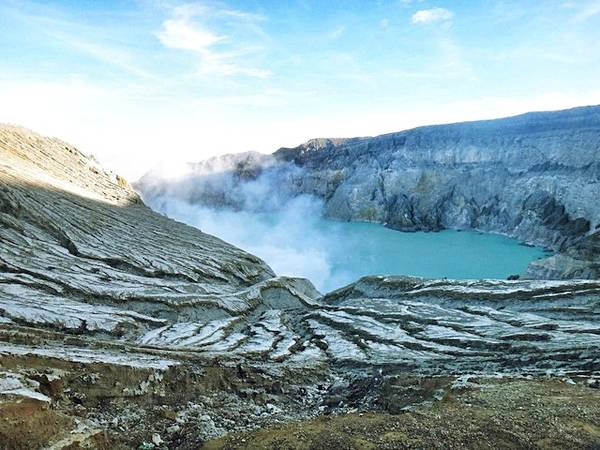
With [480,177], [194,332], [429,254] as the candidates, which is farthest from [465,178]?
[194,332]

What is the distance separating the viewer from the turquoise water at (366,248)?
7612 cm

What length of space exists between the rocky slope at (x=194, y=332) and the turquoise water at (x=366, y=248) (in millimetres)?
34274

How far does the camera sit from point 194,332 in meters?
22.8

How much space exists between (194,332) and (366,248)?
75237 millimetres

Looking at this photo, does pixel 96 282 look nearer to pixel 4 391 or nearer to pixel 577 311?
pixel 4 391

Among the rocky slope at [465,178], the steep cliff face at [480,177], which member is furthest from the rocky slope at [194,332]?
the steep cliff face at [480,177]

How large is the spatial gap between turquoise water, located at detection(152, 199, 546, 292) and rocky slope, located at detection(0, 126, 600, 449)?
3427 centimetres

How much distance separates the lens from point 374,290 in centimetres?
4328

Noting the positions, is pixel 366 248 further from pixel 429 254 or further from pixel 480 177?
pixel 480 177

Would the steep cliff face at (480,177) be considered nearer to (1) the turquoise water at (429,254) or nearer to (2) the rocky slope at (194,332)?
(1) the turquoise water at (429,254)

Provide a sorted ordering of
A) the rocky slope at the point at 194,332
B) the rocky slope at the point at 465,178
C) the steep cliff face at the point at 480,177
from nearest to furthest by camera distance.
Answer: the rocky slope at the point at 194,332, the rocky slope at the point at 465,178, the steep cliff face at the point at 480,177

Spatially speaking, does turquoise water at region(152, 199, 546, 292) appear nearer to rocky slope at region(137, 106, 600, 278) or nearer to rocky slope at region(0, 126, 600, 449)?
rocky slope at region(137, 106, 600, 278)

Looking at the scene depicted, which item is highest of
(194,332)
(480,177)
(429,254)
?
(480,177)

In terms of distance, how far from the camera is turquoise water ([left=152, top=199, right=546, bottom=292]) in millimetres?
76125
